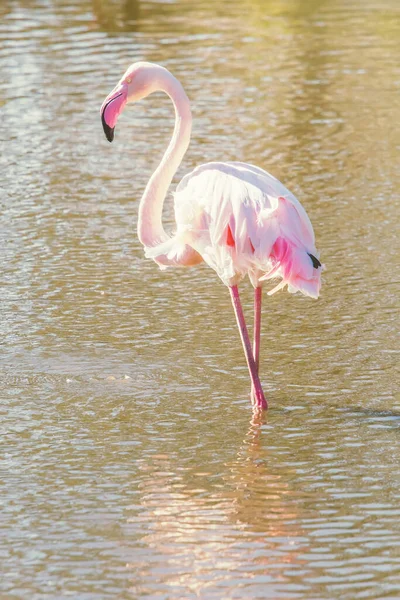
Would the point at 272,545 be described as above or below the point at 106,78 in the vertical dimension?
above

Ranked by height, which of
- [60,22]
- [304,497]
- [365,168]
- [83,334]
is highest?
[304,497]

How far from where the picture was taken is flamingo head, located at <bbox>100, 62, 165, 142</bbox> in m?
6.52

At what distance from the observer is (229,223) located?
5.97 metres

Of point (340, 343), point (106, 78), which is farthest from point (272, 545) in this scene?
point (106, 78)

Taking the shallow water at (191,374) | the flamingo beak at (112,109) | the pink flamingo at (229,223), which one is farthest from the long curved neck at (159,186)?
the shallow water at (191,374)

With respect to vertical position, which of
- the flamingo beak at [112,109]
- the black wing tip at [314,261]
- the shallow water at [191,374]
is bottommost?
the shallow water at [191,374]

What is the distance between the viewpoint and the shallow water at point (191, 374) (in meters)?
4.64

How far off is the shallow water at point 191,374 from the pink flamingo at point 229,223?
0.56 meters

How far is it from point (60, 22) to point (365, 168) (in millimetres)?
9733

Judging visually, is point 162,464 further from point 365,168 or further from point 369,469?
point 365,168

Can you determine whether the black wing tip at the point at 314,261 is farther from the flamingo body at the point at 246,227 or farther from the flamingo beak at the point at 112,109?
the flamingo beak at the point at 112,109

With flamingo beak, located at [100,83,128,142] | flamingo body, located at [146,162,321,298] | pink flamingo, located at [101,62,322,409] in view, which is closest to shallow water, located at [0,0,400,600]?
pink flamingo, located at [101,62,322,409]

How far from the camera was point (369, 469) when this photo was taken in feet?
17.7

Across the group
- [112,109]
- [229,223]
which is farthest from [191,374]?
[112,109]
